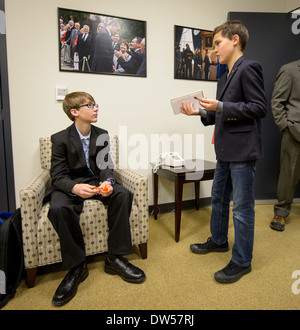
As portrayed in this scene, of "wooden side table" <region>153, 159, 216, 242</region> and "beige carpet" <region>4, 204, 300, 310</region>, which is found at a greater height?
"wooden side table" <region>153, 159, 216, 242</region>

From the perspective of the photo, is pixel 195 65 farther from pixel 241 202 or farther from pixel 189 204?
pixel 241 202

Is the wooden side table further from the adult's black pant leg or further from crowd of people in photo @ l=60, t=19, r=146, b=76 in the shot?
crowd of people in photo @ l=60, t=19, r=146, b=76

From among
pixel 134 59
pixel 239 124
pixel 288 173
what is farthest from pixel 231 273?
pixel 134 59

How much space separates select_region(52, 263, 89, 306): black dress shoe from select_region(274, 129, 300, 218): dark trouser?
1883 millimetres

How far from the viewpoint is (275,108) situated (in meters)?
2.14

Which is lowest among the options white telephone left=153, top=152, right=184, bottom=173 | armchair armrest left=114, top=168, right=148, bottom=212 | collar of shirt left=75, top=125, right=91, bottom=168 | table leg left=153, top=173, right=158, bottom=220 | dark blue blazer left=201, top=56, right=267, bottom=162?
table leg left=153, top=173, right=158, bottom=220

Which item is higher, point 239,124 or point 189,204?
point 239,124

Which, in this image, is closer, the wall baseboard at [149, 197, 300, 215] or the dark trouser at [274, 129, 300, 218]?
the dark trouser at [274, 129, 300, 218]

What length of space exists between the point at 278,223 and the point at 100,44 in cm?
237

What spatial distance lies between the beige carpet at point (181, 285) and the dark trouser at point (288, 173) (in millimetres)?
392

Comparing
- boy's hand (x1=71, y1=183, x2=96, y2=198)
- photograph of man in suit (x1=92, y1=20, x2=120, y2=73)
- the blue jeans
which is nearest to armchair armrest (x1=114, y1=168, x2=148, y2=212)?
boy's hand (x1=71, y1=183, x2=96, y2=198)

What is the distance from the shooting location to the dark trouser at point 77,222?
129 cm

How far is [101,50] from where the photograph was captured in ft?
6.73

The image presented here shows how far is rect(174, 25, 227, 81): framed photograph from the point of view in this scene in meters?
2.33
